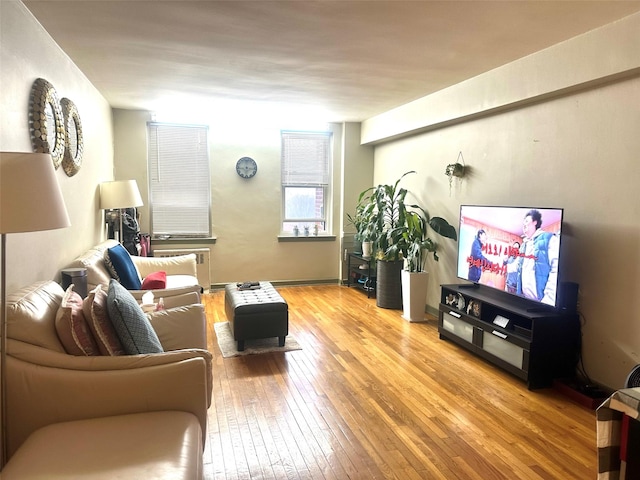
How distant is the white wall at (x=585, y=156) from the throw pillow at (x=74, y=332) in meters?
3.10

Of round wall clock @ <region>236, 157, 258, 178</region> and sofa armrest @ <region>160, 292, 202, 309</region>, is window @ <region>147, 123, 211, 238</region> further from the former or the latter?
sofa armrest @ <region>160, 292, 202, 309</region>

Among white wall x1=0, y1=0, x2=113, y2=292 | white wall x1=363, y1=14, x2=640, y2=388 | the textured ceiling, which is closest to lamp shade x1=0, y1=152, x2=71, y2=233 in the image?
white wall x1=0, y1=0, x2=113, y2=292

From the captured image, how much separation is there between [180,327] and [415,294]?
112 inches

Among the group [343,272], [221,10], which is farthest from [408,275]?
[221,10]

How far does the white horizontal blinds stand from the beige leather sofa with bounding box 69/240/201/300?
79.6 inches

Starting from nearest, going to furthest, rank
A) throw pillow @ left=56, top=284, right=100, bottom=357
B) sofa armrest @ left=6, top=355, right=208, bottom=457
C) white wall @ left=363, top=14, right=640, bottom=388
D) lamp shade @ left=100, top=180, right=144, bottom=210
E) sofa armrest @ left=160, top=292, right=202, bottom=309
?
sofa armrest @ left=6, top=355, right=208, bottom=457 < throw pillow @ left=56, top=284, right=100, bottom=357 < white wall @ left=363, top=14, right=640, bottom=388 < sofa armrest @ left=160, top=292, right=202, bottom=309 < lamp shade @ left=100, top=180, right=144, bottom=210

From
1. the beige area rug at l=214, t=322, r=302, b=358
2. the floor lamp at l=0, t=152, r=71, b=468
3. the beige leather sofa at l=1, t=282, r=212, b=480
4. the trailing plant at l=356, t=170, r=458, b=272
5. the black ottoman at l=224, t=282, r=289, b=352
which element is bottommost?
the beige area rug at l=214, t=322, r=302, b=358

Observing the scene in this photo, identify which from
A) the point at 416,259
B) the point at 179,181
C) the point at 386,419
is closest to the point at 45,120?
the point at 386,419

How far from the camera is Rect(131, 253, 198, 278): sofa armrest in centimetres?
466

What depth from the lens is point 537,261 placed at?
10.5ft

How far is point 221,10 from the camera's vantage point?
255 centimetres

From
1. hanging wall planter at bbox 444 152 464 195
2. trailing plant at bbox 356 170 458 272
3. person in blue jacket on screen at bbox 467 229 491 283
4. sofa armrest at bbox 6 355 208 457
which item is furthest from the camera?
trailing plant at bbox 356 170 458 272

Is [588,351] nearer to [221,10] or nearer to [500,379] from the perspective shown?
[500,379]

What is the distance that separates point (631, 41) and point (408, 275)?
276 cm
